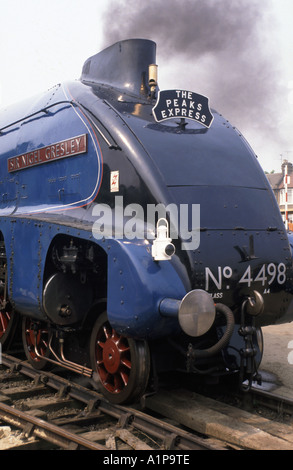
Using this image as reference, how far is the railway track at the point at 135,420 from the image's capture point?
387cm

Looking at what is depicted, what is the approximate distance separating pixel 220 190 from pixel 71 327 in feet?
6.71

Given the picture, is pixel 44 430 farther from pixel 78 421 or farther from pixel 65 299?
pixel 65 299

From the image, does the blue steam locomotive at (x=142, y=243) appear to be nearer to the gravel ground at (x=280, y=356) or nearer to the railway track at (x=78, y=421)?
the railway track at (x=78, y=421)

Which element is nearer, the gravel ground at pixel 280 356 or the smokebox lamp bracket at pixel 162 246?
the smokebox lamp bracket at pixel 162 246

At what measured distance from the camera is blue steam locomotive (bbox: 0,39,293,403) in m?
4.12

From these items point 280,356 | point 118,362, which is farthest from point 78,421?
point 280,356

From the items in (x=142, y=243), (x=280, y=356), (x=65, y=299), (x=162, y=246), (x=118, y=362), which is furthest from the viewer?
(x=280, y=356)

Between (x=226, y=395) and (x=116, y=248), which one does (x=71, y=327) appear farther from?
(x=226, y=395)

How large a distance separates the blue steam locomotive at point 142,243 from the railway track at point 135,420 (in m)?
0.25

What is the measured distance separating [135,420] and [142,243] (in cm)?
149

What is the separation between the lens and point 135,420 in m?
4.20

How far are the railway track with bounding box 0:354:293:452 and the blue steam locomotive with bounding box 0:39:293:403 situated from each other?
0.25 meters

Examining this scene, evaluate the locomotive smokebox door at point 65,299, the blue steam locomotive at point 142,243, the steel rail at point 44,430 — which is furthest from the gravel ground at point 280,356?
the steel rail at point 44,430

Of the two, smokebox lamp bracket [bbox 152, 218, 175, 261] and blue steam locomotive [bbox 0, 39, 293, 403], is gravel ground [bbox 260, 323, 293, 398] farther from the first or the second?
smokebox lamp bracket [bbox 152, 218, 175, 261]
